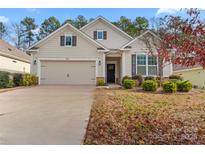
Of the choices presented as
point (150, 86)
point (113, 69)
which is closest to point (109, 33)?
point (113, 69)

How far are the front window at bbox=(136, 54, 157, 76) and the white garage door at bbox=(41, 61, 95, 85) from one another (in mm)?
3708

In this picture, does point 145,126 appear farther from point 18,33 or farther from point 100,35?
point 18,33

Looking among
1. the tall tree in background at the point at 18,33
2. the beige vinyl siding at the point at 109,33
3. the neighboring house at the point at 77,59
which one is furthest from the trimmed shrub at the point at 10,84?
the tall tree in background at the point at 18,33

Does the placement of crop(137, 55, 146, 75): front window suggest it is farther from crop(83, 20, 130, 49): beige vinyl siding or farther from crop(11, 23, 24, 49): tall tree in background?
crop(11, 23, 24, 49): tall tree in background

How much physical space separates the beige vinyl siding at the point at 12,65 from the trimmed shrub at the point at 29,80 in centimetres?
347

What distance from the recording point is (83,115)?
9820 millimetres

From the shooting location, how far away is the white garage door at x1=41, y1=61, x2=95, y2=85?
23.9 m

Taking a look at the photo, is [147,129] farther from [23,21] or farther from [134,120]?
[23,21]

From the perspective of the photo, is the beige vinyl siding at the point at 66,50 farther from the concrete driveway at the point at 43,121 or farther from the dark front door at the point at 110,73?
the concrete driveway at the point at 43,121

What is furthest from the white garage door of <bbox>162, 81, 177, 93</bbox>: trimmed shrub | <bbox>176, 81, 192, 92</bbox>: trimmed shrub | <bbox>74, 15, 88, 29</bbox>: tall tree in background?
<bbox>74, 15, 88, 29</bbox>: tall tree in background

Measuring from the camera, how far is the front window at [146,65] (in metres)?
23.7
